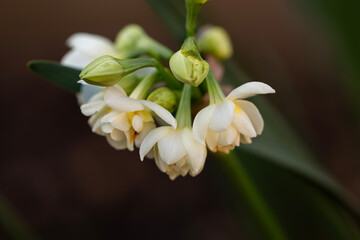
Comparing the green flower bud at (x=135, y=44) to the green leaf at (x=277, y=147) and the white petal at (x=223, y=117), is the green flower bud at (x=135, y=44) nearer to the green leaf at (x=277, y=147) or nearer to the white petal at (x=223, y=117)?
the green leaf at (x=277, y=147)

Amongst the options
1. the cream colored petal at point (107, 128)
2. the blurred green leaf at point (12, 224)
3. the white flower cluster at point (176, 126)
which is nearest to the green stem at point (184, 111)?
the white flower cluster at point (176, 126)

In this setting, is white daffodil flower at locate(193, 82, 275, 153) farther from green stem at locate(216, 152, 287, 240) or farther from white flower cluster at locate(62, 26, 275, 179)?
green stem at locate(216, 152, 287, 240)

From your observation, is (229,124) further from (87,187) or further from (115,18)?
(115,18)

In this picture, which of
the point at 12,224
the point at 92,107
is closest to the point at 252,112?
the point at 92,107

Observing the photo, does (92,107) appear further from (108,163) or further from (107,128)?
(108,163)

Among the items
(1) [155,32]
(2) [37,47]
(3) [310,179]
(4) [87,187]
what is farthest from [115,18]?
(3) [310,179]
